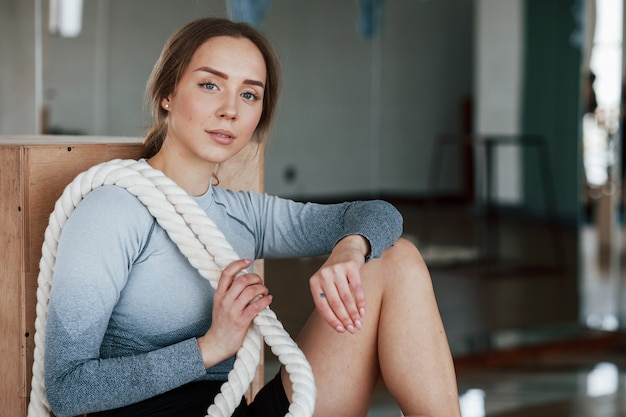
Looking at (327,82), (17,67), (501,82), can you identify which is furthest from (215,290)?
(501,82)

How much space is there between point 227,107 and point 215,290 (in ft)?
0.95

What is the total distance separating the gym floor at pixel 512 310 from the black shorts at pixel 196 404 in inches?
52.7

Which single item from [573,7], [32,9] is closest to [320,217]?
[32,9]

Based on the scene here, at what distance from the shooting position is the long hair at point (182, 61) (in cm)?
152

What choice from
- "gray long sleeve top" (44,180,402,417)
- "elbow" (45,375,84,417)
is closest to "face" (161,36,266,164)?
"gray long sleeve top" (44,180,402,417)

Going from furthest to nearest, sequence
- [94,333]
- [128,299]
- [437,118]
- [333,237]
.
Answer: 1. [437,118]
2. [333,237]
3. [128,299]
4. [94,333]

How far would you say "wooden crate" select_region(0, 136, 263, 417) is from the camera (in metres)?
1.48

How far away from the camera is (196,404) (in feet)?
4.87

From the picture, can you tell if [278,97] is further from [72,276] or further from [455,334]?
[455,334]

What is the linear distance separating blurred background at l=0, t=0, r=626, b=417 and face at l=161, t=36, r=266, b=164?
1.22 meters

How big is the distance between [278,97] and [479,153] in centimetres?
234

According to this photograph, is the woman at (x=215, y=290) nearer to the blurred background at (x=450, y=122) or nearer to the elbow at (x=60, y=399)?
the elbow at (x=60, y=399)

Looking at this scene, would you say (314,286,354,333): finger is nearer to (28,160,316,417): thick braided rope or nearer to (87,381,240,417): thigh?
(28,160,316,417): thick braided rope

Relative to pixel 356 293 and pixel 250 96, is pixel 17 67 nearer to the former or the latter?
pixel 250 96
